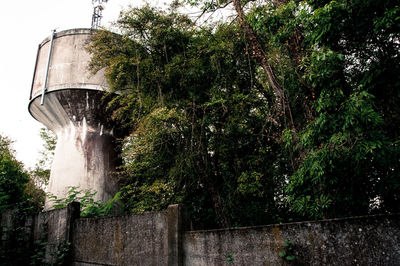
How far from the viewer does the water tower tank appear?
10461 mm

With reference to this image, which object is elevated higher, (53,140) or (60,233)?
(53,140)

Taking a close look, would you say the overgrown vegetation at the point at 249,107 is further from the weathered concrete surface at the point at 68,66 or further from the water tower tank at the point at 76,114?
the water tower tank at the point at 76,114

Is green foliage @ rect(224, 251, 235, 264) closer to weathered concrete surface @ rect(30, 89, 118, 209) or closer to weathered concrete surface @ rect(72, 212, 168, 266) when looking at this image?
weathered concrete surface @ rect(72, 212, 168, 266)

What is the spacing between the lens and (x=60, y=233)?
6016 millimetres

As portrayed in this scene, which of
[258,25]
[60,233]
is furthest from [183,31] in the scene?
[60,233]

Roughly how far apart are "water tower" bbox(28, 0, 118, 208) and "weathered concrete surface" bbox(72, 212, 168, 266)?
16.3 feet

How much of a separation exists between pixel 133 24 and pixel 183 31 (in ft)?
4.96

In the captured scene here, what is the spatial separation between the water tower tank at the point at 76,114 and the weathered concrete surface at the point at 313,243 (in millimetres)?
7721

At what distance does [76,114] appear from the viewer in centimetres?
1079

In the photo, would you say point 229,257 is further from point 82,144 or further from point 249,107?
point 82,144

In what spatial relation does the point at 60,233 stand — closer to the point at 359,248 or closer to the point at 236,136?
the point at 236,136

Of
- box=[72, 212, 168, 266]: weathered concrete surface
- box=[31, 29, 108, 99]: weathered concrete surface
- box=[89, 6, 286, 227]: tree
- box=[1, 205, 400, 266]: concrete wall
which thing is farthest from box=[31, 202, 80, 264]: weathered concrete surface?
box=[31, 29, 108, 99]: weathered concrete surface

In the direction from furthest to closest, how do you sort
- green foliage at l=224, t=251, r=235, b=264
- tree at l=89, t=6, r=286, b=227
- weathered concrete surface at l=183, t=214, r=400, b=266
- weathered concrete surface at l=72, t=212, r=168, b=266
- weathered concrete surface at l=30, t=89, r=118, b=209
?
weathered concrete surface at l=30, t=89, r=118, b=209
tree at l=89, t=6, r=286, b=227
weathered concrete surface at l=72, t=212, r=168, b=266
green foliage at l=224, t=251, r=235, b=264
weathered concrete surface at l=183, t=214, r=400, b=266

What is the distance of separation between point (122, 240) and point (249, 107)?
491 centimetres
